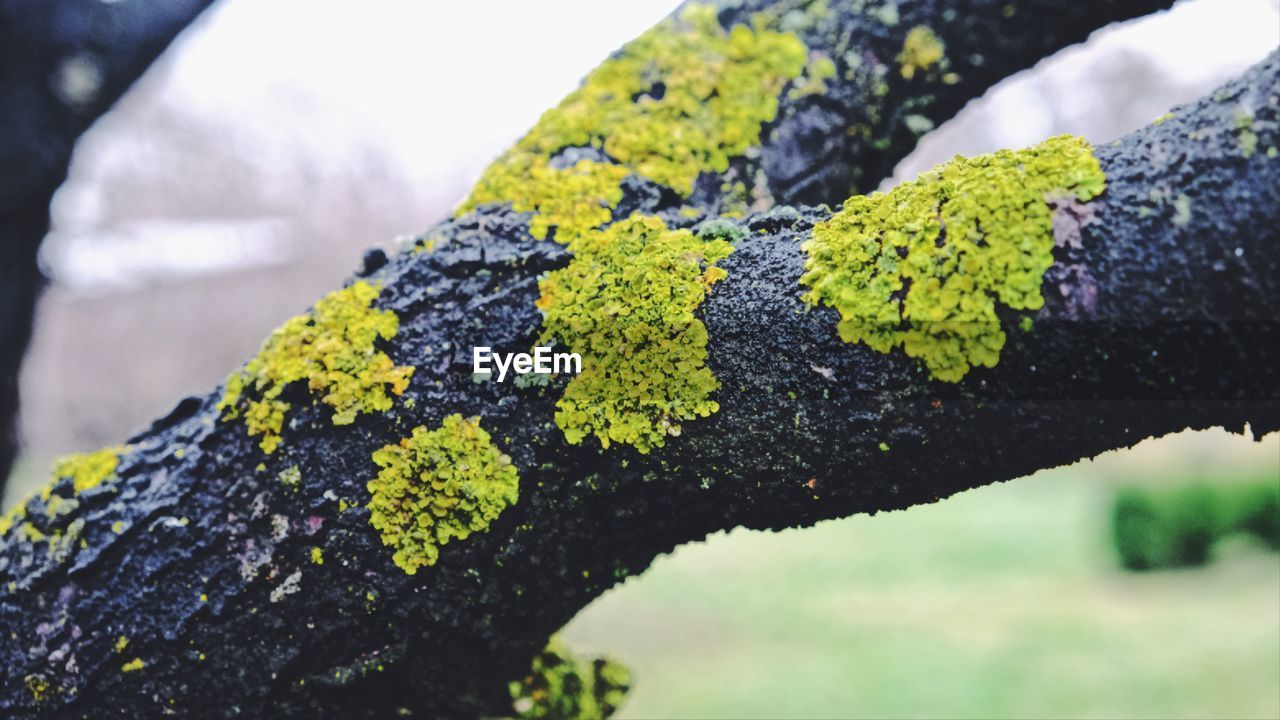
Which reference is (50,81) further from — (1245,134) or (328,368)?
(1245,134)

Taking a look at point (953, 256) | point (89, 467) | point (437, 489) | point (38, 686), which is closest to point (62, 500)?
point (89, 467)

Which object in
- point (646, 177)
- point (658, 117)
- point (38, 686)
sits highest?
point (658, 117)

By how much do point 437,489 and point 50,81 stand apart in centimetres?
177

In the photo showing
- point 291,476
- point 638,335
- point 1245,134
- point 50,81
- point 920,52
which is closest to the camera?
point 1245,134

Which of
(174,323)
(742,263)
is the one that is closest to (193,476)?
(742,263)

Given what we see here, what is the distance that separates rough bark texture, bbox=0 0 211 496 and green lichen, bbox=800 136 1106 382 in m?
2.11

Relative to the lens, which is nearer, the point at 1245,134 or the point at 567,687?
the point at 1245,134

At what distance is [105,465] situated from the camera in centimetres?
159

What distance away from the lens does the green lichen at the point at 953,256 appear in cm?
102

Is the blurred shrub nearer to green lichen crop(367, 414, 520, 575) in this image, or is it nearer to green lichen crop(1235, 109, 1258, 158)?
green lichen crop(1235, 109, 1258, 158)

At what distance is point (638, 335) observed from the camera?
4.16 feet

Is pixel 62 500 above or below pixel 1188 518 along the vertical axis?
below

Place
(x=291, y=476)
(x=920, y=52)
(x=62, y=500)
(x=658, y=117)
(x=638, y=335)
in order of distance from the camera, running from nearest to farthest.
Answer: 1. (x=638, y=335)
2. (x=291, y=476)
3. (x=62, y=500)
4. (x=658, y=117)
5. (x=920, y=52)

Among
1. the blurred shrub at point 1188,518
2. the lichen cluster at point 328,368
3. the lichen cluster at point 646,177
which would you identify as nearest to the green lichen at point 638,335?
A: the lichen cluster at point 646,177
